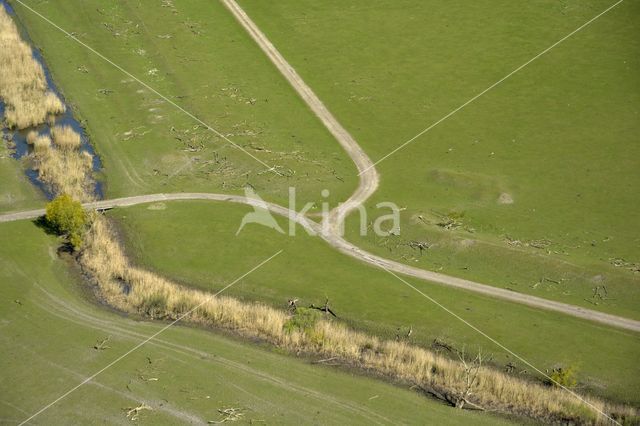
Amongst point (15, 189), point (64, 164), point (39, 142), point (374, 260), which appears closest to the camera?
point (374, 260)

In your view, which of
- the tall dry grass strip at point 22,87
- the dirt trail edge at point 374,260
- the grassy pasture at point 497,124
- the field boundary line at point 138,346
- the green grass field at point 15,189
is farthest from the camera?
the tall dry grass strip at point 22,87

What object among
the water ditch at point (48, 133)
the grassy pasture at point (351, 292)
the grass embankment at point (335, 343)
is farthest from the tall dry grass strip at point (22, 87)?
the grass embankment at point (335, 343)

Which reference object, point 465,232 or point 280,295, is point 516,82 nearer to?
point 465,232

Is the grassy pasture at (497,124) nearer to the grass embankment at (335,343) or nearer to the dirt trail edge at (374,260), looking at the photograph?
the dirt trail edge at (374,260)

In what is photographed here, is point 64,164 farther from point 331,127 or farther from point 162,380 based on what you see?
point 162,380

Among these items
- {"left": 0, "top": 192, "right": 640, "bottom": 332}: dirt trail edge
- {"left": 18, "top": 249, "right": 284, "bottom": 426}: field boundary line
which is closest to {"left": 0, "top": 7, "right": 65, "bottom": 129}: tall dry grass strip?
{"left": 0, "top": 192, "right": 640, "bottom": 332}: dirt trail edge

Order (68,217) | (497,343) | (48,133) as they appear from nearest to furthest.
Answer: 1. (497,343)
2. (68,217)
3. (48,133)

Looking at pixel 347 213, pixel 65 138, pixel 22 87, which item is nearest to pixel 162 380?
pixel 347 213
